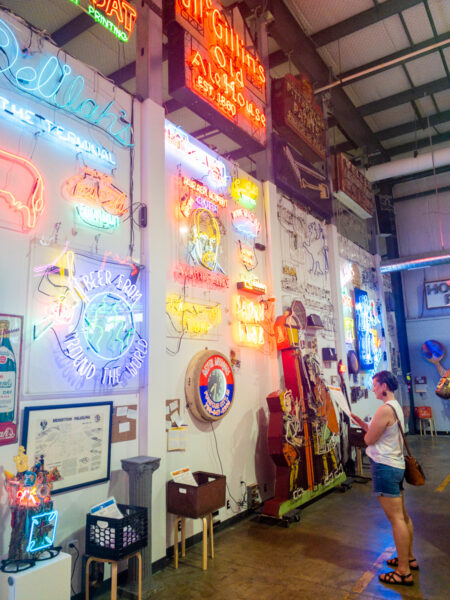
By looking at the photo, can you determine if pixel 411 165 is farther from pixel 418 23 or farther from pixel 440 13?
pixel 440 13

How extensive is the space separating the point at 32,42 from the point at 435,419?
12645mm

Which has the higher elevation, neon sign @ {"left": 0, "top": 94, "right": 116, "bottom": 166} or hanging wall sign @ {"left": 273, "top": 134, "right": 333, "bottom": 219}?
hanging wall sign @ {"left": 273, "top": 134, "right": 333, "bottom": 219}

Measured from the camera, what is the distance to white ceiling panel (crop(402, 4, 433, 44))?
7230mm

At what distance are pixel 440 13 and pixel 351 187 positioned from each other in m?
3.48

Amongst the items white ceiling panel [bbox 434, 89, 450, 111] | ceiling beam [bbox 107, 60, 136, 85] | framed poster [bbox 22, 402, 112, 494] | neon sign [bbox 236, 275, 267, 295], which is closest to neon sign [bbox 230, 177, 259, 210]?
neon sign [bbox 236, 275, 267, 295]

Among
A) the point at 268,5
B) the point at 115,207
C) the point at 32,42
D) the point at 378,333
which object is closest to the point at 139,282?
the point at 115,207

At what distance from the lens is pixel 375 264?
39.0 ft

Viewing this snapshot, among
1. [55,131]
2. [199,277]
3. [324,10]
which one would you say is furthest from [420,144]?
[55,131]

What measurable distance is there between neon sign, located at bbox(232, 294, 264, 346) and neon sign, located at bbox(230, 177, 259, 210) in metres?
1.45

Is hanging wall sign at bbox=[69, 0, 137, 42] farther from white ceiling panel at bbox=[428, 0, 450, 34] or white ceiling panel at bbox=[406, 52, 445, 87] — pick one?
white ceiling panel at bbox=[406, 52, 445, 87]

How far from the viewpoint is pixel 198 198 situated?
5469 mm

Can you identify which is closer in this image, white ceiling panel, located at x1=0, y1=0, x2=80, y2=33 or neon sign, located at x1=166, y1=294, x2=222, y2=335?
neon sign, located at x1=166, y1=294, x2=222, y2=335

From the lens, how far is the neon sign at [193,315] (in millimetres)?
4902

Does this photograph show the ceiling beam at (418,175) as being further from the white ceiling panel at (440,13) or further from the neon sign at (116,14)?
the neon sign at (116,14)
